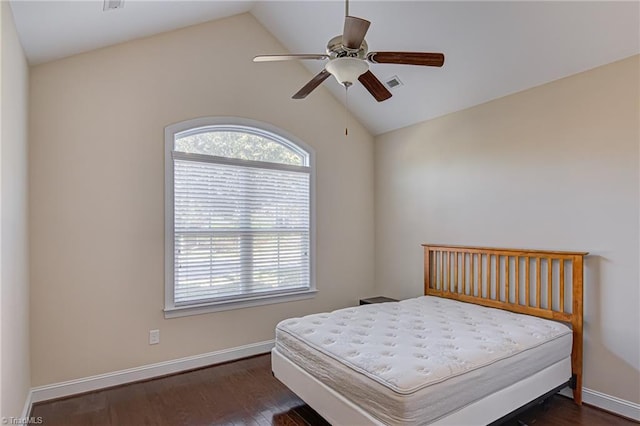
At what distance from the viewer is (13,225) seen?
89.7 inches

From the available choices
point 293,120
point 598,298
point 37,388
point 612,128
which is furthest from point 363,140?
point 37,388

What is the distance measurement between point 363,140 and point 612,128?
276 cm

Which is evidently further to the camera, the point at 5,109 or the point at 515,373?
the point at 515,373

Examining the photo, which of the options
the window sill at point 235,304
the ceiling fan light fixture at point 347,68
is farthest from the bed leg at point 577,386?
the ceiling fan light fixture at point 347,68

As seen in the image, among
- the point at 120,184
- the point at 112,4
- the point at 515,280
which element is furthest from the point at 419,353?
the point at 112,4

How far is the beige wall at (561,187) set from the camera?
2.73 m

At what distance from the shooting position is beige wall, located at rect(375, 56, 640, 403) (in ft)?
8.96

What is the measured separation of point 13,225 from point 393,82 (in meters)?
3.55

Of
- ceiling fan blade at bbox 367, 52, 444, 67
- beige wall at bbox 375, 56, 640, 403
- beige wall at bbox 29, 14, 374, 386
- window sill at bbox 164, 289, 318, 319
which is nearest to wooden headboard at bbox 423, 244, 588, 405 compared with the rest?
beige wall at bbox 375, 56, 640, 403

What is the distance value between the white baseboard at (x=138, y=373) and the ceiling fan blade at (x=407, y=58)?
3.11m

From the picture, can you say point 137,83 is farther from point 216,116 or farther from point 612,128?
point 612,128

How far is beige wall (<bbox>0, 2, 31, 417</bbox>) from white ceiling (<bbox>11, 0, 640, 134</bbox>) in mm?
305

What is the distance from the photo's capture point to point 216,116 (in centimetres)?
377

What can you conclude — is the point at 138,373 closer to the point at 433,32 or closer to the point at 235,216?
the point at 235,216
